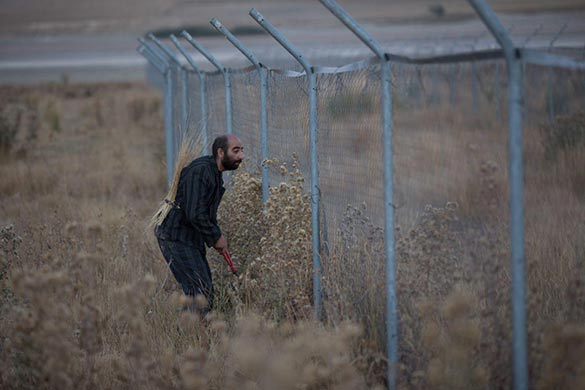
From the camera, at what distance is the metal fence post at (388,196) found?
4480 mm

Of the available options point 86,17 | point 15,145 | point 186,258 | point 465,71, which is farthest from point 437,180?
point 86,17

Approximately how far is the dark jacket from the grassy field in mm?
416

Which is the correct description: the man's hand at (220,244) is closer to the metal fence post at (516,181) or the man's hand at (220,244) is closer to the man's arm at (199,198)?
the man's arm at (199,198)

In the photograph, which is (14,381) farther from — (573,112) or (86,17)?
(86,17)

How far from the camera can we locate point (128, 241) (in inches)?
339

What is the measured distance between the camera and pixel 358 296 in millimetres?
5285

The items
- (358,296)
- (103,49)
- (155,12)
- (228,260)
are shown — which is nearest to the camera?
(358,296)

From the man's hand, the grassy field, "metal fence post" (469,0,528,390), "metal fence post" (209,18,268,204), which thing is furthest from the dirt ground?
"metal fence post" (469,0,528,390)

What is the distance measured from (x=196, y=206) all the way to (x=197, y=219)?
9 centimetres

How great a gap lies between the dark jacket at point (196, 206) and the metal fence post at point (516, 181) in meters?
2.83

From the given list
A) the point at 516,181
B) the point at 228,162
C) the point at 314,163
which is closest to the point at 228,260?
the point at 228,162

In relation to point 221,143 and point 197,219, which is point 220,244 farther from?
point 221,143

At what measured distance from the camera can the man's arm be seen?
6113 millimetres

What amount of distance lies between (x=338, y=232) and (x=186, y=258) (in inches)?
50.7
